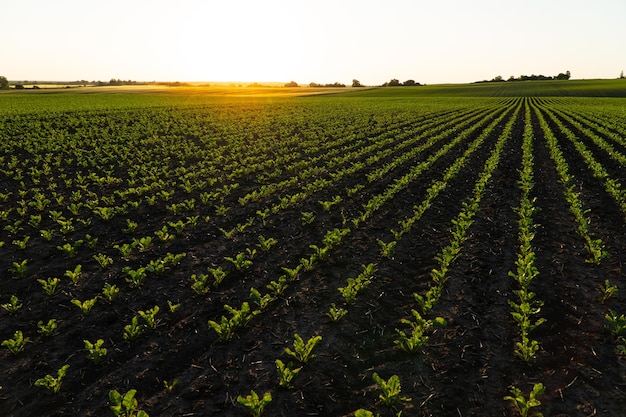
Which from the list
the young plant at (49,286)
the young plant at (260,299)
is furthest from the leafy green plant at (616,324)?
the young plant at (49,286)

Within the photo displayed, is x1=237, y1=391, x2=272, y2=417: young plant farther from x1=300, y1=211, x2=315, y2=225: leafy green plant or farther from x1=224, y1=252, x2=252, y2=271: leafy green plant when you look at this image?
x1=300, y1=211, x2=315, y2=225: leafy green plant

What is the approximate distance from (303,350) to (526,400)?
9.36 feet

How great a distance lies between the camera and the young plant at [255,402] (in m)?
4.54

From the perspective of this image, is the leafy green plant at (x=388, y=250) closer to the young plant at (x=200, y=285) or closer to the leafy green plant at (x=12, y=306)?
the young plant at (x=200, y=285)

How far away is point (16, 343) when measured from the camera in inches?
226

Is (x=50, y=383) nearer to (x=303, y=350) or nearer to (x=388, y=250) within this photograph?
(x=303, y=350)

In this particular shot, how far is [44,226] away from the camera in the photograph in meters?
10.7

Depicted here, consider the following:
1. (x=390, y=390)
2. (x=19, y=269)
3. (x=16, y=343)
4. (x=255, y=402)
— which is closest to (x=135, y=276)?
(x=16, y=343)

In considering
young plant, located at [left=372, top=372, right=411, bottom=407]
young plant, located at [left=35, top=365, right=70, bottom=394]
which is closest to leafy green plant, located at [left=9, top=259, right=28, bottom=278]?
young plant, located at [left=35, top=365, right=70, bottom=394]

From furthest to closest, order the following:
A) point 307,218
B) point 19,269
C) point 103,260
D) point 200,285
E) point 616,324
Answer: point 307,218 → point 103,260 → point 19,269 → point 200,285 → point 616,324

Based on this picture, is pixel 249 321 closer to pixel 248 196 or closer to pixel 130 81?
pixel 248 196

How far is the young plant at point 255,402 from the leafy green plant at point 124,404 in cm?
107

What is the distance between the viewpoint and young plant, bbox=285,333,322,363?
5.49 meters

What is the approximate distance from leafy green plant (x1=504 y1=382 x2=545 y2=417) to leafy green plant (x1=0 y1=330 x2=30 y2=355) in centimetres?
665
